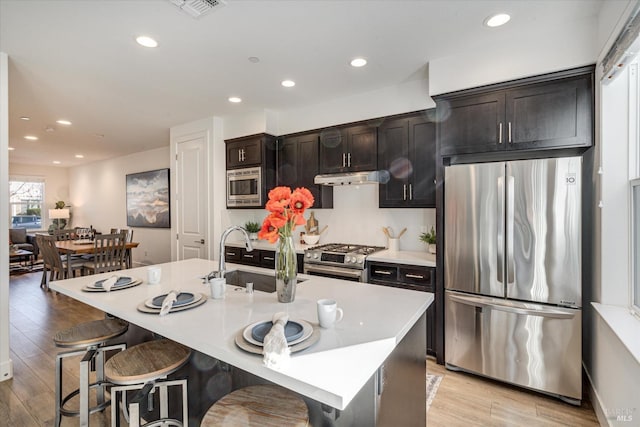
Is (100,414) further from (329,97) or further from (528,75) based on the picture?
(528,75)

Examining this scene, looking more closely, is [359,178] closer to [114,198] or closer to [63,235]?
[63,235]

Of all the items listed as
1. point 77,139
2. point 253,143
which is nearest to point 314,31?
point 253,143

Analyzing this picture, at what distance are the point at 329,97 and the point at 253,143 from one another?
3.96ft

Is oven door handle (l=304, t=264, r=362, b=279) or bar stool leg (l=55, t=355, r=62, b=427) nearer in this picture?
bar stool leg (l=55, t=355, r=62, b=427)

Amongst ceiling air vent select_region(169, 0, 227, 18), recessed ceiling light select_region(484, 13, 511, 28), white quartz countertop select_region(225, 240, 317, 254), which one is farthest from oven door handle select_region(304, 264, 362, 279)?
ceiling air vent select_region(169, 0, 227, 18)

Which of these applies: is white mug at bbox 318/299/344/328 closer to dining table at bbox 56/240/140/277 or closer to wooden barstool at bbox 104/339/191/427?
wooden barstool at bbox 104/339/191/427

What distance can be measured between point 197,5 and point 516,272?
2.94 metres

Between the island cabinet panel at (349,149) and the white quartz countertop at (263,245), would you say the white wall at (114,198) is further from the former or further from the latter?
the island cabinet panel at (349,149)

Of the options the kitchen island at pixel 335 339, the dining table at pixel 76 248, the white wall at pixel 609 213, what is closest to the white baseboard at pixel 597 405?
the white wall at pixel 609 213

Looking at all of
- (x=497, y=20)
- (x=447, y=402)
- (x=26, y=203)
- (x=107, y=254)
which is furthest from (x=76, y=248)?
(x=497, y=20)

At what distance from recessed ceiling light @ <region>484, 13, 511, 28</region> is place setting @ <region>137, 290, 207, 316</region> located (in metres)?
2.64

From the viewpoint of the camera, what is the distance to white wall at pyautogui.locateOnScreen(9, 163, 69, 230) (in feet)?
28.8

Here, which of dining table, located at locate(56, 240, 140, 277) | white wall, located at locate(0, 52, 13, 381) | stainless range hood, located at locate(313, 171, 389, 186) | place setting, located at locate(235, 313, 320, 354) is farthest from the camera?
dining table, located at locate(56, 240, 140, 277)

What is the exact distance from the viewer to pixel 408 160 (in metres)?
3.24
